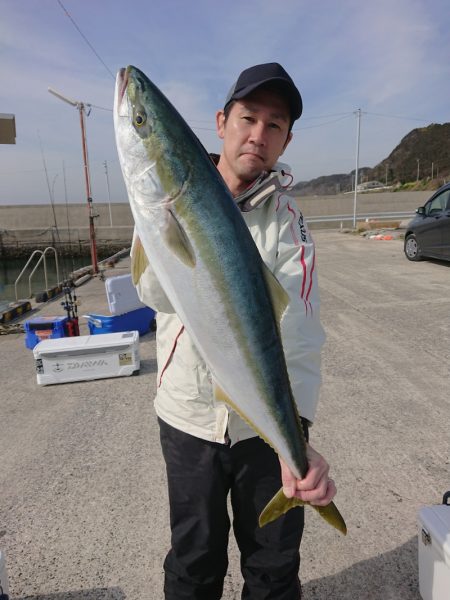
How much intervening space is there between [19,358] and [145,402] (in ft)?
8.58

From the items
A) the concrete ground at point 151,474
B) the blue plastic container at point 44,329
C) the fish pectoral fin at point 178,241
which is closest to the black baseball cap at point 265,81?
the fish pectoral fin at point 178,241

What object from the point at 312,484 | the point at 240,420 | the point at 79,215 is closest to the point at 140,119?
the point at 240,420

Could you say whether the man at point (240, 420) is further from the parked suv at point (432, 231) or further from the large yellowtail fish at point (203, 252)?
the parked suv at point (432, 231)

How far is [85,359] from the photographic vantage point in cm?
492

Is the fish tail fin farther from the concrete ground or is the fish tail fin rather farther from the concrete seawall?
the concrete seawall

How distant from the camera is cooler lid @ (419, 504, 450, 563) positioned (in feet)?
5.82

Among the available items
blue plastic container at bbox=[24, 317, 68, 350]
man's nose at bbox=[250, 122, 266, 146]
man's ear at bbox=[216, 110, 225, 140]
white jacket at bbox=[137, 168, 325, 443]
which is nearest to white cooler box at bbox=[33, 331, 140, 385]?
blue plastic container at bbox=[24, 317, 68, 350]

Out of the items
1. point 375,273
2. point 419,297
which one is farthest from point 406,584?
point 375,273

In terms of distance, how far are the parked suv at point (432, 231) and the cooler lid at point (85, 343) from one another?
901 centimetres

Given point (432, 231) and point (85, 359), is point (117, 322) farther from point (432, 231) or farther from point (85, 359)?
point (432, 231)

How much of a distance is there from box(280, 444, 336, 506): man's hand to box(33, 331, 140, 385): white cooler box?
12.0ft

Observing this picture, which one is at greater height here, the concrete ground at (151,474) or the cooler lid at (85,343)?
the cooler lid at (85,343)

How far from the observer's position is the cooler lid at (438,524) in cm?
177

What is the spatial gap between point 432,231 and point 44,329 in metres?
10.0
